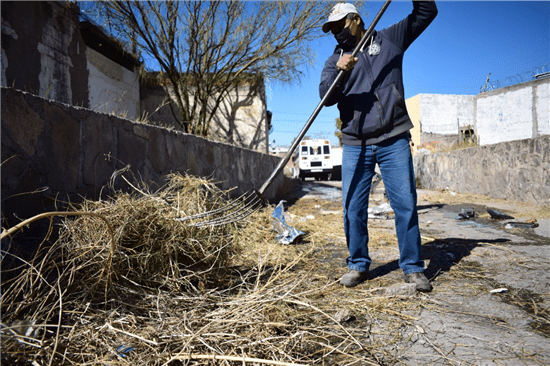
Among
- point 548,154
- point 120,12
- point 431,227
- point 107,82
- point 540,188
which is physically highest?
point 120,12

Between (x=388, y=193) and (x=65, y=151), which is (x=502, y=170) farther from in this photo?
(x=65, y=151)

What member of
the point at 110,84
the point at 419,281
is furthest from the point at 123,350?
the point at 110,84

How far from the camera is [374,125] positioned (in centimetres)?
208

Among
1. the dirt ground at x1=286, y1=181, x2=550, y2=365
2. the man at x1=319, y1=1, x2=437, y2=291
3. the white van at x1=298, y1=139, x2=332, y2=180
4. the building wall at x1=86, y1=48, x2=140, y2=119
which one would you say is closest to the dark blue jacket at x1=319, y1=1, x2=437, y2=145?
the man at x1=319, y1=1, x2=437, y2=291

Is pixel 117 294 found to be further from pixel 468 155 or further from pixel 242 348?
pixel 468 155

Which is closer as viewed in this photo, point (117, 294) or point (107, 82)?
point (117, 294)

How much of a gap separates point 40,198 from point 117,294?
0.70m

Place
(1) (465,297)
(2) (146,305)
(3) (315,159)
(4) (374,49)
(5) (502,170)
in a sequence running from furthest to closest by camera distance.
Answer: (3) (315,159) → (5) (502,170) → (4) (374,49) → (1) (465,297) → (2) (146,305)

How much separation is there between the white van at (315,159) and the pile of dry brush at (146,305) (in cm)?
1670

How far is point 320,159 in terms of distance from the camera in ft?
61.5

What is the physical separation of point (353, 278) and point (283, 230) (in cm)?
138

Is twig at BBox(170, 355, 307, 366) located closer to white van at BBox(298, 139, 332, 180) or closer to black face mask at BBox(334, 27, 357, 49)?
black face mask at BBox(334, 27, 357, 49)

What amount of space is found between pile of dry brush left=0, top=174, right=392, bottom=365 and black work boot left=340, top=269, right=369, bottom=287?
22cm

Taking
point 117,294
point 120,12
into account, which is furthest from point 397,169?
point 120,12
